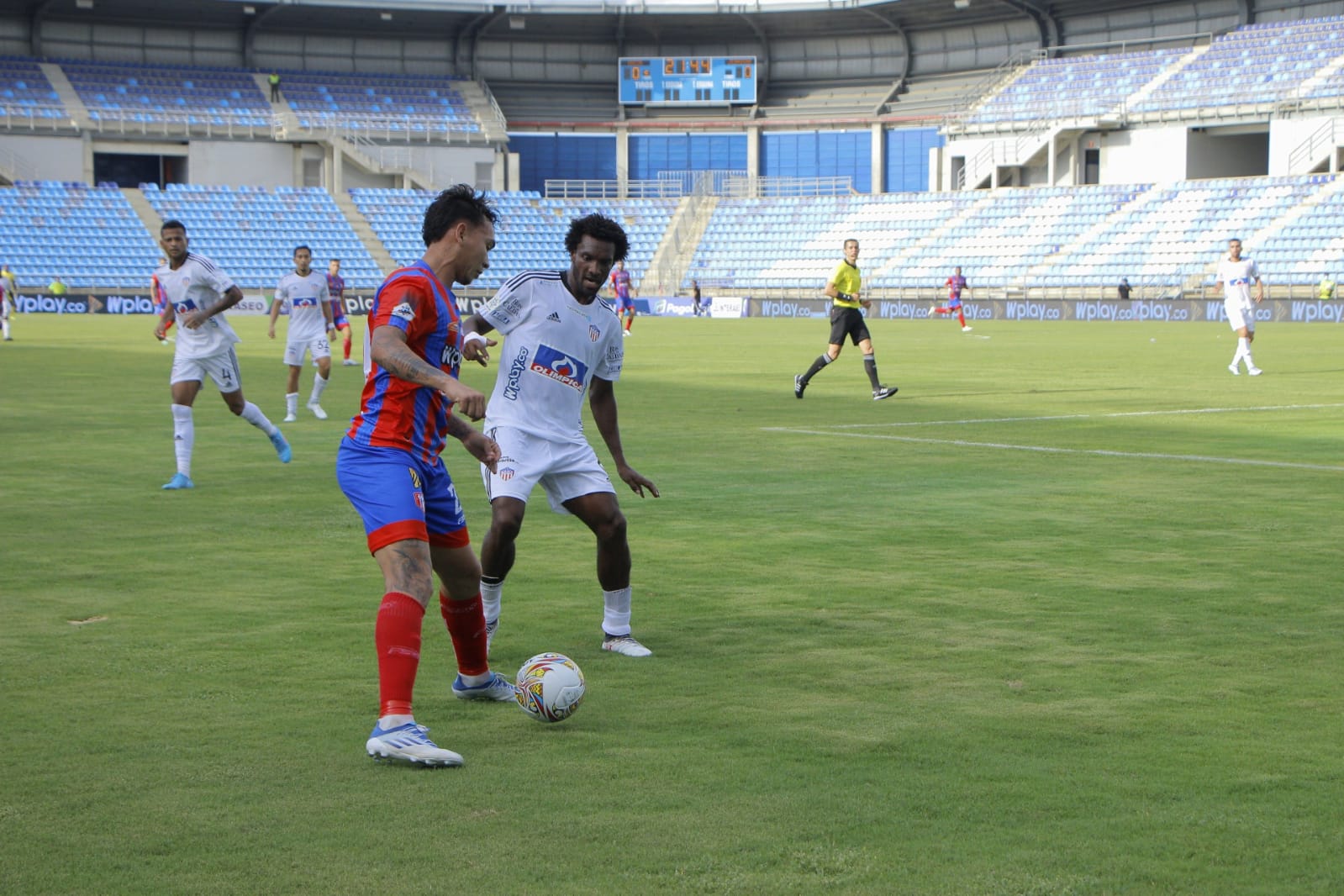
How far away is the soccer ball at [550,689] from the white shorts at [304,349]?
1387 centimetres

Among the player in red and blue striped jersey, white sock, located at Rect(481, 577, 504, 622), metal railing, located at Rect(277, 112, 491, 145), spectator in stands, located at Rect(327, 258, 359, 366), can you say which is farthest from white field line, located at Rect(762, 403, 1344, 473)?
metal railing, located at Rect(277, 112, 491, 145)

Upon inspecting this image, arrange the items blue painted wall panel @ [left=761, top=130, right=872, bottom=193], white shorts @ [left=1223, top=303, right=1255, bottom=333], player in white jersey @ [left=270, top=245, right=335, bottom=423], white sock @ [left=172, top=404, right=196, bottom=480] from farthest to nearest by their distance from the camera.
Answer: blue painted wall panel @ [left=761, top=130, right=872, bottom=193], white shorts @ [left=1223, top=303, right=1255, bottom=333], player in white jersey @ [left=270, top=245, right=335, bottom=423], white sock @ [left=172, top=404, right=196, bottom=480]

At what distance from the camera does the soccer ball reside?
5.81m

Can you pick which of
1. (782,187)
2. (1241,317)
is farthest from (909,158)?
(1241,317)

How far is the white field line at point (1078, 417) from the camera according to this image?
58.0 feet

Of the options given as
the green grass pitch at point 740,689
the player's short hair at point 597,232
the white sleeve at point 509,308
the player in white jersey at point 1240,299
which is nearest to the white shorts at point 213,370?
the green grass pitch at point 740,689

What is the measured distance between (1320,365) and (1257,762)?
922 inches

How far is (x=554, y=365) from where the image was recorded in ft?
23.6

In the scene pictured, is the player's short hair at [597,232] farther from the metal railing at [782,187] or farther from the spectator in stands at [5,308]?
the metal railing at [782,187]

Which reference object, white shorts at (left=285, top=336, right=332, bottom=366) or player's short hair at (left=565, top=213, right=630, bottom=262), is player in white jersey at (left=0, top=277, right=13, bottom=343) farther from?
player's short hair at (left=565, top=213, right=630, bottom=262)

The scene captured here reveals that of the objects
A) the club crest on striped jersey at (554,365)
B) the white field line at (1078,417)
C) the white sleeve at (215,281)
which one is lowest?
the white field line at (1078,417)

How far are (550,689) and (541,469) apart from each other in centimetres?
141

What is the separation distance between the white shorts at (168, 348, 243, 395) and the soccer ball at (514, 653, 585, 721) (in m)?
8.08

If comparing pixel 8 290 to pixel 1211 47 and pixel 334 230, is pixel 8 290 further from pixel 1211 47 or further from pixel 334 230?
pixel 1211 47
